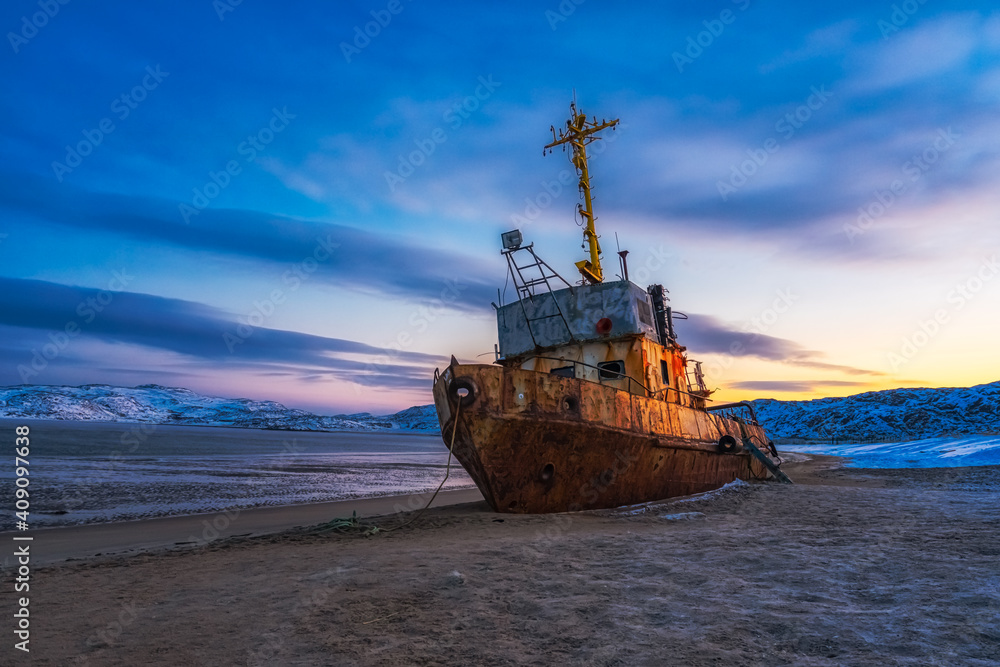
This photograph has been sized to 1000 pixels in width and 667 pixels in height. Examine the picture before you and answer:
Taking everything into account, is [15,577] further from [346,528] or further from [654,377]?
[654,377]

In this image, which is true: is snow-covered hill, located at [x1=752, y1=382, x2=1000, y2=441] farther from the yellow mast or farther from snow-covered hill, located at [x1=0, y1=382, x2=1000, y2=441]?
the yellow mast

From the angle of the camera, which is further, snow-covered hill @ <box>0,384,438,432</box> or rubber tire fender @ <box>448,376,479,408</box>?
snow-covered hill @ <box>0,384,438,432</box>

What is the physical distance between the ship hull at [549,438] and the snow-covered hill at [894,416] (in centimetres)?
5562

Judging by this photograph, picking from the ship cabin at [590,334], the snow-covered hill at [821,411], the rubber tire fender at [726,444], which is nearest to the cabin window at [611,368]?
the ship cabin at [590,334]

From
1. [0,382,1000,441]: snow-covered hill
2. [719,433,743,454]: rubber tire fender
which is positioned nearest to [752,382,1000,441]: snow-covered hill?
[0,382,1000,441]: snow-covered hill

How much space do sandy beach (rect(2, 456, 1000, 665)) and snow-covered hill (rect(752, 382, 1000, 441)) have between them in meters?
58.3

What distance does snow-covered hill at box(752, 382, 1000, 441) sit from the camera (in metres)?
60.0

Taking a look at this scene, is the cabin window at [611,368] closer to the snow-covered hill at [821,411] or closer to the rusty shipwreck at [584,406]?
the rusty shipwreck at [584,406]

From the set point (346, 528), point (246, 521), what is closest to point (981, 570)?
point (346, 528)

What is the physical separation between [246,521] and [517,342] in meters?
5.90

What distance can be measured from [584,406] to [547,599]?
4.50 meters

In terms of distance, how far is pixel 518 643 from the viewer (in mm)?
2820

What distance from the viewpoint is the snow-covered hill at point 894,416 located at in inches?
2362

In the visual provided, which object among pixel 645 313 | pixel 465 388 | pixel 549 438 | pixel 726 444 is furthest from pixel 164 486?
pixel 726 444
